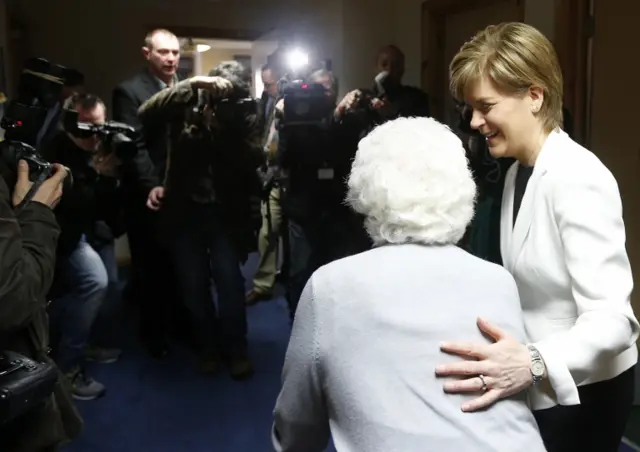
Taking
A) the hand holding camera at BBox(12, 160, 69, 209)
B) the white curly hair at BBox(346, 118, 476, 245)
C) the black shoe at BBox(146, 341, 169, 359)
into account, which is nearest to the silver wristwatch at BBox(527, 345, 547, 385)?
the white curly hair at BBox(346, 118, 476, 245)

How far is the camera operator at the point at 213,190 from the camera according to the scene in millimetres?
2523

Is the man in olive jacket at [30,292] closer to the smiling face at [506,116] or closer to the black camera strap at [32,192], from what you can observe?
the black camera strap at [32,192]

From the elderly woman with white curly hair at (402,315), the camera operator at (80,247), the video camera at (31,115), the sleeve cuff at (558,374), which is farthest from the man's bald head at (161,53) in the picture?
the sleeve cuff at (558,374)

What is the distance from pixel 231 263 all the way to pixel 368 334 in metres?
1.84

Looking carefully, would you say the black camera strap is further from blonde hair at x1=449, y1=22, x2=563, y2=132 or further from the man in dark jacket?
the man in dark jacket

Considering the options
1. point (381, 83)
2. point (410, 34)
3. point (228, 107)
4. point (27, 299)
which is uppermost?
point (410, 34)

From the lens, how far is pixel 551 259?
1058 mm

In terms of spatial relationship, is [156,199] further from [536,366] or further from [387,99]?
[536,366]

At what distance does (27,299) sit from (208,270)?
1.59m

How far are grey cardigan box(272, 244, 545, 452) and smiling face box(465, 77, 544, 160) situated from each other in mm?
316

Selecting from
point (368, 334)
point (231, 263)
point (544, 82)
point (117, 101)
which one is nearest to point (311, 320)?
point (368, 334)

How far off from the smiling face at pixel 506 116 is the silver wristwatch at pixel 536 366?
0.38m

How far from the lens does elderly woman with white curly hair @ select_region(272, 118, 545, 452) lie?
85 centimetres

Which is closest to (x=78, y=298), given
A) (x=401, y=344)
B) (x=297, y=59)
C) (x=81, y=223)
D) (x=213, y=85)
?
(x=81, y=223)
